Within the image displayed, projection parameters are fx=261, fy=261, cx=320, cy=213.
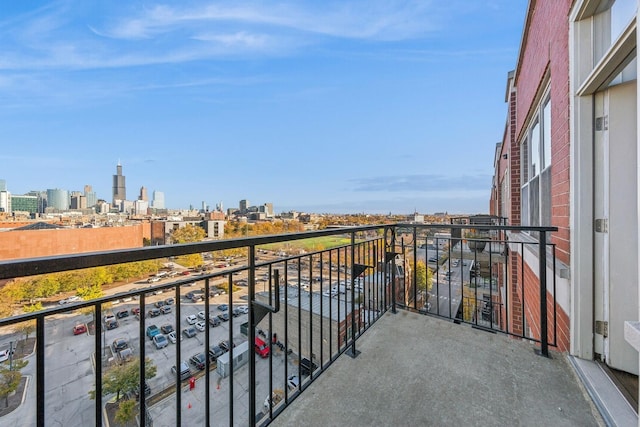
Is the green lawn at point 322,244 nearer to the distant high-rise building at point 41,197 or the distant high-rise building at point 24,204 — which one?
the distant high-rise building at point 24,204

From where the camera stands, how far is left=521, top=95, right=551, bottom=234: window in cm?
289

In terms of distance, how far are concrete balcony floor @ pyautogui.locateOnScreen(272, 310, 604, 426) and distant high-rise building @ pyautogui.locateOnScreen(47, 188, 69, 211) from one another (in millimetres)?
39147

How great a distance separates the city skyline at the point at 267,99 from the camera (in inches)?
333

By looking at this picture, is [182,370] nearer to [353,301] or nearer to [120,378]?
[120,378]

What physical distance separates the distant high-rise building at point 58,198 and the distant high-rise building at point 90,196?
2348 mm

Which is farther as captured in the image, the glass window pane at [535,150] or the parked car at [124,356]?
the glass window pane at [535,150]

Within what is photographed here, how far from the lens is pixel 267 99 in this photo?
2397cm

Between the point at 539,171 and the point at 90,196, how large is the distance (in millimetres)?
49630

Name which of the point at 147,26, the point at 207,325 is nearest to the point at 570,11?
the point at 207,325

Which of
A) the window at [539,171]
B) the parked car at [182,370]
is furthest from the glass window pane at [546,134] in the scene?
the parked car at [182,370]

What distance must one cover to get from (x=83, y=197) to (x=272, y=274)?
152 ft

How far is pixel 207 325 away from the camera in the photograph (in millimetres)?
1169

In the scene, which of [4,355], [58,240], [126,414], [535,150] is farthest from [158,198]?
[535,150]

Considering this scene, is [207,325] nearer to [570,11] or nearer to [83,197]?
[570,11]
